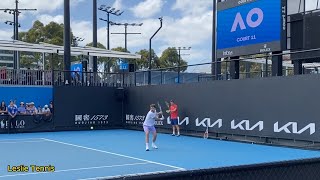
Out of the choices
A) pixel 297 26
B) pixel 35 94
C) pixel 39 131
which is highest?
pixel 297 26

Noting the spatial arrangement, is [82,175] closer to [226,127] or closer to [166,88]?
[226,127]

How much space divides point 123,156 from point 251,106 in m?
7.55

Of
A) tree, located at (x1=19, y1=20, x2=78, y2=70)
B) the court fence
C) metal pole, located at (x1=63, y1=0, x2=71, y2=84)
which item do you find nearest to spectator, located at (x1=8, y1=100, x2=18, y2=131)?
metal pole, located at (x1=63, y1=0, x2=71, y2=84)

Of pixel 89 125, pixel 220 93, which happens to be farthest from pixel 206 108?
pixel 89 125

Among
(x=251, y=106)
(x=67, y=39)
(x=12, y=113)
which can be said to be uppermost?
(x=67, y=39)

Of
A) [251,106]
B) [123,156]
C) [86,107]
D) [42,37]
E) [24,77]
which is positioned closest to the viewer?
[123,156]

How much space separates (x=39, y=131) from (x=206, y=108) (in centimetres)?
1074

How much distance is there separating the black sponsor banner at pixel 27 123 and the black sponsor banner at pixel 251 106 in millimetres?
6932

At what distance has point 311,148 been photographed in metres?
17.4

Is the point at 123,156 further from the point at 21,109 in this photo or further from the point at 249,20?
the point at 21,109

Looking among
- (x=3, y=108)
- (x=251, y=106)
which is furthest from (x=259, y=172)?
(x=3, y=108)

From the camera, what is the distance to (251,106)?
66.6ft

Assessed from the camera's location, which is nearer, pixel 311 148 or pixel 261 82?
pixel 311 148

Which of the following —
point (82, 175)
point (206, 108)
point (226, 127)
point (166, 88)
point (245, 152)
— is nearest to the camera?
point (82, 175)
